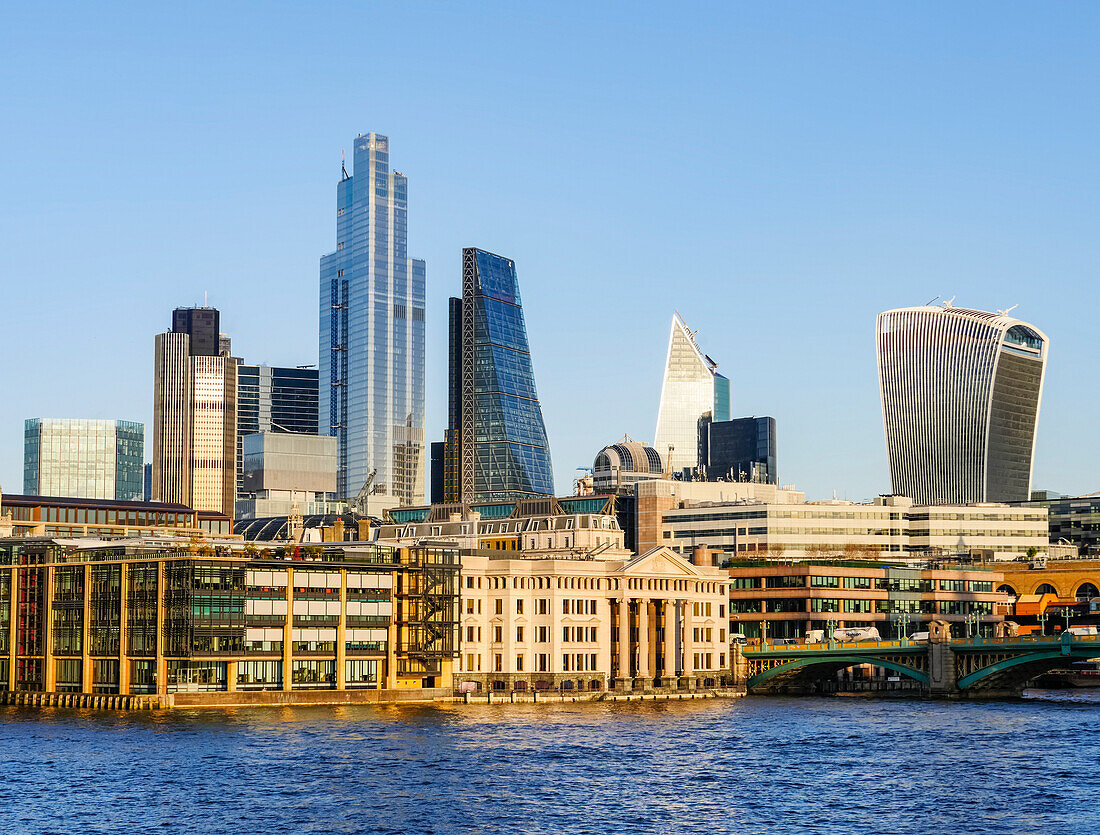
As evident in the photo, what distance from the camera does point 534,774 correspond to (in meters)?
139

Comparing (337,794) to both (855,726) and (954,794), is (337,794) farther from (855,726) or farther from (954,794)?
(855,726)

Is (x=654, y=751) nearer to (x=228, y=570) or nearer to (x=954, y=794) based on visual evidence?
(x=954, y=794)

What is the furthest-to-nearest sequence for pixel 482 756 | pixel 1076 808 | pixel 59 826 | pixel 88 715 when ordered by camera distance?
pixel 88 715, pixel 482 756, pixel 1076 808, pixel 59 826

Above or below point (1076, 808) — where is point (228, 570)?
above

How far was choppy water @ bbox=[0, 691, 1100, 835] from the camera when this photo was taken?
118 m

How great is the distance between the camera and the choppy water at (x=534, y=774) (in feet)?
388

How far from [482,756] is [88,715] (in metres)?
61.8

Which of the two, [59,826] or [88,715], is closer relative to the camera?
[59,826]

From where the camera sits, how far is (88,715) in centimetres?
18950

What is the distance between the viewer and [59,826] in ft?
377

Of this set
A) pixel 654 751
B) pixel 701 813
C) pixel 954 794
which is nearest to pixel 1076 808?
pixel 954 794

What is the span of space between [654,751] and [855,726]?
118ft

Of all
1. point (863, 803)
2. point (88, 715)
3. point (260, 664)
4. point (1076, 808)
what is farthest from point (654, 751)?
point (88, 715)

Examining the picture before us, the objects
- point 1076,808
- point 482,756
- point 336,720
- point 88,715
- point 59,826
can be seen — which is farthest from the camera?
point 88,715
